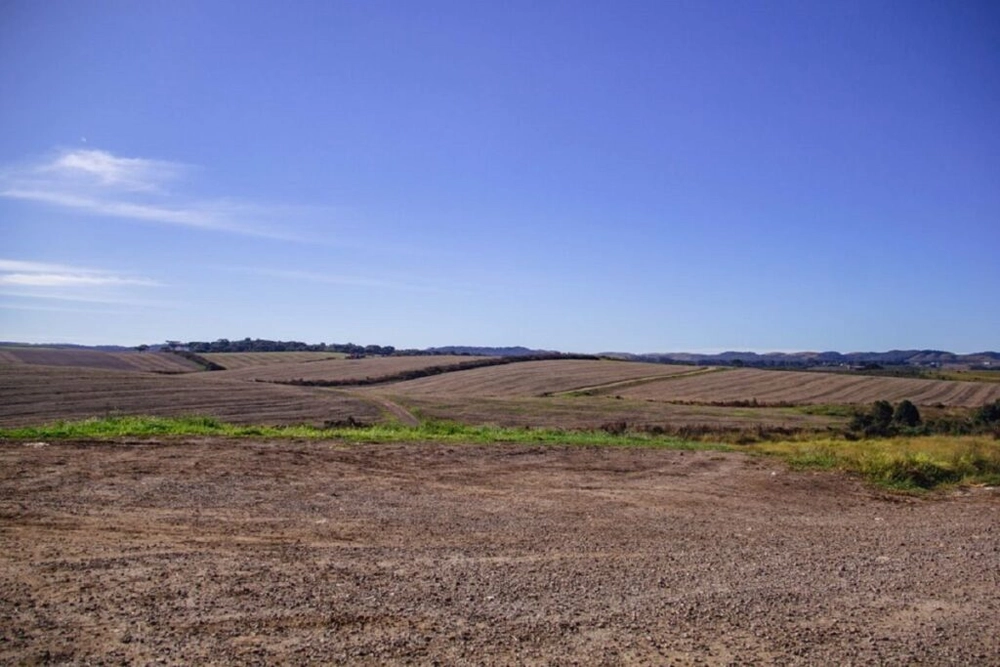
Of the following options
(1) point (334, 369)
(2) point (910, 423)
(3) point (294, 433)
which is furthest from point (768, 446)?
(1) point (334, 369)

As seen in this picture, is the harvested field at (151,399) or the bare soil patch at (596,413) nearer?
the harvested field at (151,399)

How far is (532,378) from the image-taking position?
7019cm

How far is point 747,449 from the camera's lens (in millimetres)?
20938

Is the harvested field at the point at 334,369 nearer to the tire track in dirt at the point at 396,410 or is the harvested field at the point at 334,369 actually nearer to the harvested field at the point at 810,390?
the tire track in dirt at the point at 396,410

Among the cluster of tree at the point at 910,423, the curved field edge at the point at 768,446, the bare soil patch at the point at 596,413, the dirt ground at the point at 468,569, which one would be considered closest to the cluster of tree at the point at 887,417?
the cluster of tree at the point at 910,423

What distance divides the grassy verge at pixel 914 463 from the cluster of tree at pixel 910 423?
940cm

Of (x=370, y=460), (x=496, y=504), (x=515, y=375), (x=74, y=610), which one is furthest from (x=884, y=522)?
(x=515, y=375)

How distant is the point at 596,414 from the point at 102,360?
4556cm

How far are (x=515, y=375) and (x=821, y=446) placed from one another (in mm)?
51267

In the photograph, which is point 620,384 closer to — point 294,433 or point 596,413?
point 596,413

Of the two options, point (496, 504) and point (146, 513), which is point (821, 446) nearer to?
point (496, 504)

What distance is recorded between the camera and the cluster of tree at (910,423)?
3084 cm

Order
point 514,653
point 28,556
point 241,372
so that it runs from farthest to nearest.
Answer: point 241,372 < point 28,556 < point 514,653

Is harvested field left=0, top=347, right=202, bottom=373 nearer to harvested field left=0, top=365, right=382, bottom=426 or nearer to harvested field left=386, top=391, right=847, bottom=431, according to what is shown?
harvested field left=0, top=365, right=382, bottom=426
